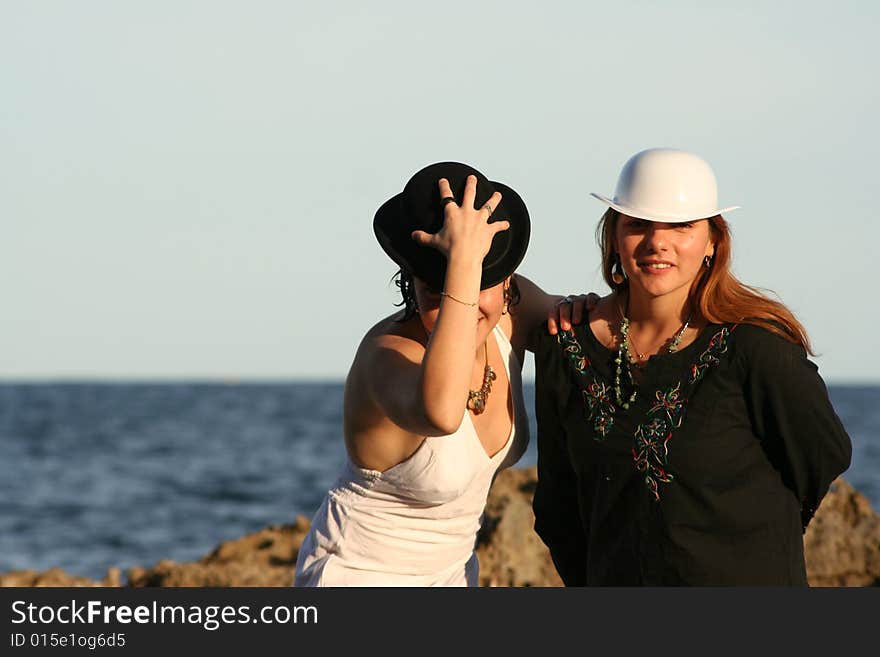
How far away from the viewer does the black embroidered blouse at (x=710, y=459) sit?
4.51 m

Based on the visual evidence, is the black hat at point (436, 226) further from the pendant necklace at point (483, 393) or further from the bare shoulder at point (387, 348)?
the pendant necklace at point (483, 393)

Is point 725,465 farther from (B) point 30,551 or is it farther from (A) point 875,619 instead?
(B) point 30,551

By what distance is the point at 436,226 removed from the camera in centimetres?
420

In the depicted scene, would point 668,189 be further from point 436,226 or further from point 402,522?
point 402,522

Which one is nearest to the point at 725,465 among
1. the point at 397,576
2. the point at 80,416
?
the point at 397,576

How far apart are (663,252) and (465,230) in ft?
2.55

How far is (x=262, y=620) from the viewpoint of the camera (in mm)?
4617

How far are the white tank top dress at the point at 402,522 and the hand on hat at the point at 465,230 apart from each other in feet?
2.22

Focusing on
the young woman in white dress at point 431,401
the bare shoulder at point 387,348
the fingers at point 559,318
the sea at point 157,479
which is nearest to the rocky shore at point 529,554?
the young woman in white dress at point 431,401

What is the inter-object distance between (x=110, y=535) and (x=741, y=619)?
18.2 m

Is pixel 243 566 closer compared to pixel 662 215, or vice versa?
pixel 662 215

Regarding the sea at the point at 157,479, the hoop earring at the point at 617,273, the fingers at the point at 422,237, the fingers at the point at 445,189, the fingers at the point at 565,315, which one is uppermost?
the fingers at the point at 445,189

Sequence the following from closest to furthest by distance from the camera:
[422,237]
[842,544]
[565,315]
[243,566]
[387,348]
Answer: [422,237], [387,348], [565,315], [842,544], [243,566]

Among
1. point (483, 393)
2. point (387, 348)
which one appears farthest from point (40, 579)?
point (387, 348)
